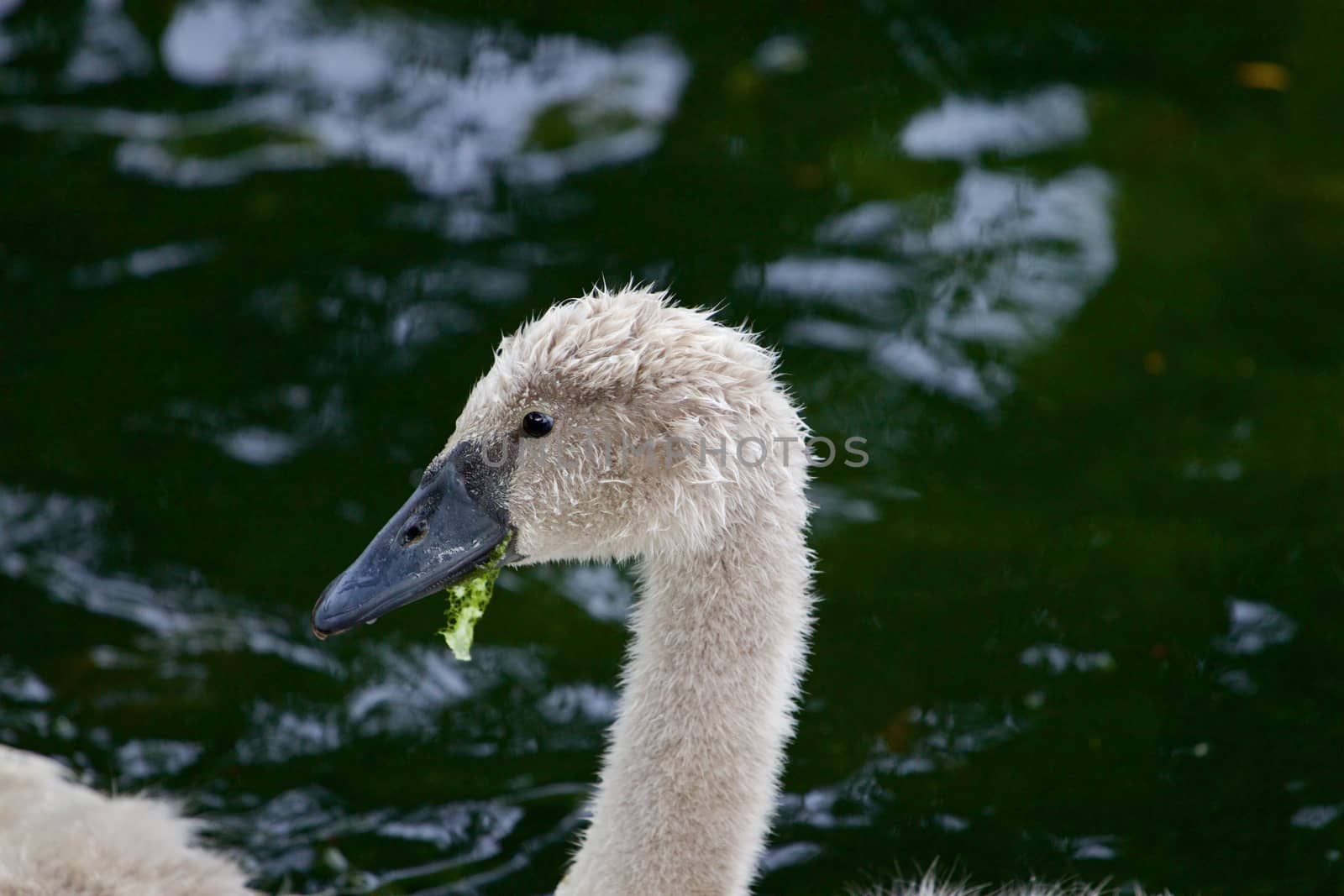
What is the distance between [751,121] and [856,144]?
513 millimetres

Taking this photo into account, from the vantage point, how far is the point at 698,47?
768 cm

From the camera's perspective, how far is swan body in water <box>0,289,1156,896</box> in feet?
12.0

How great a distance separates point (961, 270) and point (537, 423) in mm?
3399

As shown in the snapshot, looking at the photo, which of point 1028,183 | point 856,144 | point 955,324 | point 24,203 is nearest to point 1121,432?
point 955,324

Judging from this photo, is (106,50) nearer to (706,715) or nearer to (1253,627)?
(706,715)

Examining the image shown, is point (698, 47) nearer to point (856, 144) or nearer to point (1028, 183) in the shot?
point (856, 144)

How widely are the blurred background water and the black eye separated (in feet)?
5.36

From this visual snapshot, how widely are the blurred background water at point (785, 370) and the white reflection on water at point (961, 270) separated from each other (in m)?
0.02

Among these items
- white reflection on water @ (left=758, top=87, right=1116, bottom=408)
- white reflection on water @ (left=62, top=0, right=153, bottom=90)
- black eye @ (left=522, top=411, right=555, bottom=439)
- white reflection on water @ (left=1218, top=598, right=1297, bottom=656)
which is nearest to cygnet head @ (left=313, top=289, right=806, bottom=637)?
black eye @ (left=522, top=411, right=555, bottom=439)

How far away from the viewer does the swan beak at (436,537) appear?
370 cm

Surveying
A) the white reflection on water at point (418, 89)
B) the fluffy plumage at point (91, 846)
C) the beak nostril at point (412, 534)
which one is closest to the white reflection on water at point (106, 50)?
the white reflection on water at point (418, 89)

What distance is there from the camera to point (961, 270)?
6652 millimetres

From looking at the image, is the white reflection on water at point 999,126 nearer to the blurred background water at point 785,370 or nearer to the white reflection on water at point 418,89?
the blurred background water at point 785,370

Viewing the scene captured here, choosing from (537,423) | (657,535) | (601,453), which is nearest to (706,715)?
(657,535)
